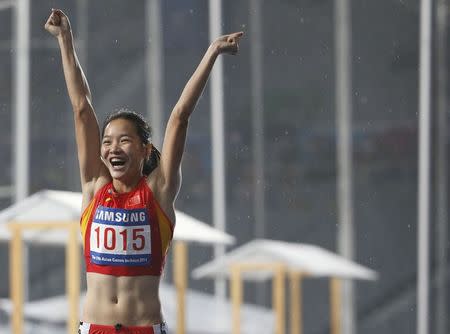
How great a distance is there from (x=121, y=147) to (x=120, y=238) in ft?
1.17

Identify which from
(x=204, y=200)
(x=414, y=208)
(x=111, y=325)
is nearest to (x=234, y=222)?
(x=204, y=200)

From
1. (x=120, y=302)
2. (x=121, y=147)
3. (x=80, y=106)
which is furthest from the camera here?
(x=80, y=106)

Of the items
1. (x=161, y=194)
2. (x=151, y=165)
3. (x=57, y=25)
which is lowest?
(x=161, y=194)

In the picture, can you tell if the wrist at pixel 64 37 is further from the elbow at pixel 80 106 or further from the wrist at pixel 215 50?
the wrist at pixel 215 50

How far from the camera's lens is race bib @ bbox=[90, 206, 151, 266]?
647 centimetres

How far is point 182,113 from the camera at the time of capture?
653cm

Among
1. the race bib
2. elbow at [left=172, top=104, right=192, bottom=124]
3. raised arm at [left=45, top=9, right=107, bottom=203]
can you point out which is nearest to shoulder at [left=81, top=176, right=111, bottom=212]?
raised arm at [left=45, top=9, right=107, bottom=203]

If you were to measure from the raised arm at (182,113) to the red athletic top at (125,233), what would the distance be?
0.36ft

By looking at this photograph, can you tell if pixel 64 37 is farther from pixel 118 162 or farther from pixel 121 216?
pixel 121 216

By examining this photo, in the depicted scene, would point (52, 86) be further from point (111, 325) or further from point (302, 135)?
point (111, 325)

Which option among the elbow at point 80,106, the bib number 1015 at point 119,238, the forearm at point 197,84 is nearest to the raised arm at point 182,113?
the forearm at point 197,84

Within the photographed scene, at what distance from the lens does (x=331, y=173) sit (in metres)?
27.4

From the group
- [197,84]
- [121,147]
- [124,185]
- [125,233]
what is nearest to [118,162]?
[121,147]

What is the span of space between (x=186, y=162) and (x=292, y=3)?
3.18 metres
